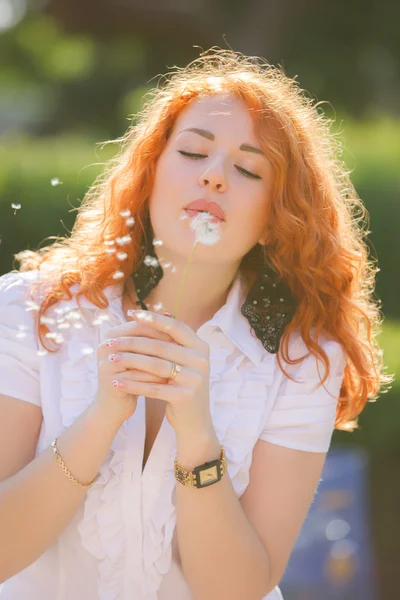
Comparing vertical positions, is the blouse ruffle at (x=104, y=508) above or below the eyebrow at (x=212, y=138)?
below

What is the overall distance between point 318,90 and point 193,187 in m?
7.26

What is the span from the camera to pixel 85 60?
396 inches

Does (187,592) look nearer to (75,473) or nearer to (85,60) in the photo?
(75,473)

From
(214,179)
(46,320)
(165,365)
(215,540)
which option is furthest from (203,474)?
(214,179)

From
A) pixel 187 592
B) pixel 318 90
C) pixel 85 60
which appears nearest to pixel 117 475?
pixel 187 592

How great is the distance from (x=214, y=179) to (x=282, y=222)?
0.26m

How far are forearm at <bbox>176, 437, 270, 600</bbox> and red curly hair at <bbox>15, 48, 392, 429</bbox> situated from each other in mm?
420

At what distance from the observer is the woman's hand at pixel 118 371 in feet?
5.30

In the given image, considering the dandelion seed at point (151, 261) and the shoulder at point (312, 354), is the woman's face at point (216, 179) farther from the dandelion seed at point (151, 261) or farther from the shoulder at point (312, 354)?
the shoulder at point (312, 354)

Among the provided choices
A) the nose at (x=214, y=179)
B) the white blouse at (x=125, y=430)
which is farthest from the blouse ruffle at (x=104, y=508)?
the nose at (x=214, y=179)

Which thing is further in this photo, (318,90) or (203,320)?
(318,90)

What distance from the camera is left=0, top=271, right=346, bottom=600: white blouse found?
6.15 ft

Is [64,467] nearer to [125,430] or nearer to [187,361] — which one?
[125,430]

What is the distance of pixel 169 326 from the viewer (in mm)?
1628
